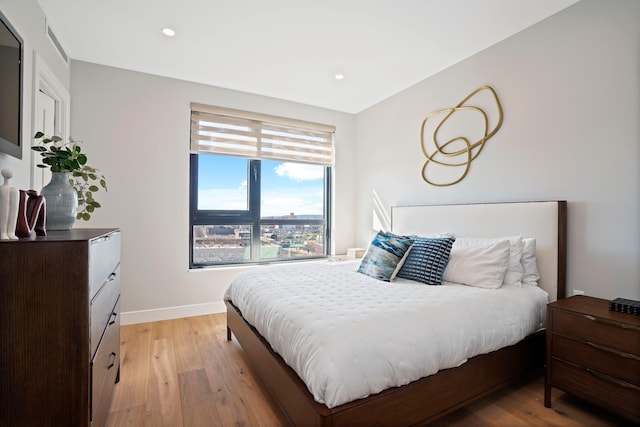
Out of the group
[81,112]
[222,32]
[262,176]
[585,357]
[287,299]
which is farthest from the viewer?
[262,176]

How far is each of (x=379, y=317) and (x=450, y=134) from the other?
7.29 ft

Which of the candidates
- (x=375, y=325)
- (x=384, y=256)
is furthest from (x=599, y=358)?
(x=384, y=256)

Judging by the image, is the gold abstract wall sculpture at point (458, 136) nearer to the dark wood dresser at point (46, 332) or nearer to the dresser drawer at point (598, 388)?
the dresser drawer at point (598, 388)

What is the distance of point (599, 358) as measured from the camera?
164cm

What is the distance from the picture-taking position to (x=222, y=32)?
249cm

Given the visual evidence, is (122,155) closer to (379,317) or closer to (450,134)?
(379,317)

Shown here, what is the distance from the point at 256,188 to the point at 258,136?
0.64 m

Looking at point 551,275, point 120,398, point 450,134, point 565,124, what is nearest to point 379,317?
point 551,275

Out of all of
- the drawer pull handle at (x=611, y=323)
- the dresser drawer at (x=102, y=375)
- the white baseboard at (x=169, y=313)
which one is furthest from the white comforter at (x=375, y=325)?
the white baseboard at (x=169, y=313)

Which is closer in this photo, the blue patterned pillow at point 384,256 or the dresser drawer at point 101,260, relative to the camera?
the dresser drawer at point 101,260

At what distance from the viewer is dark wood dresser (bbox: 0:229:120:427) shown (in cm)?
105

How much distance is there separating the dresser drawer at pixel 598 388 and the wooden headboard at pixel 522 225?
1.93 ft

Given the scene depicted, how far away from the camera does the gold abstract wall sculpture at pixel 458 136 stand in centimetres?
275

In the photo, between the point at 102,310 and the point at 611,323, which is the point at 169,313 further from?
the point at 611,323
